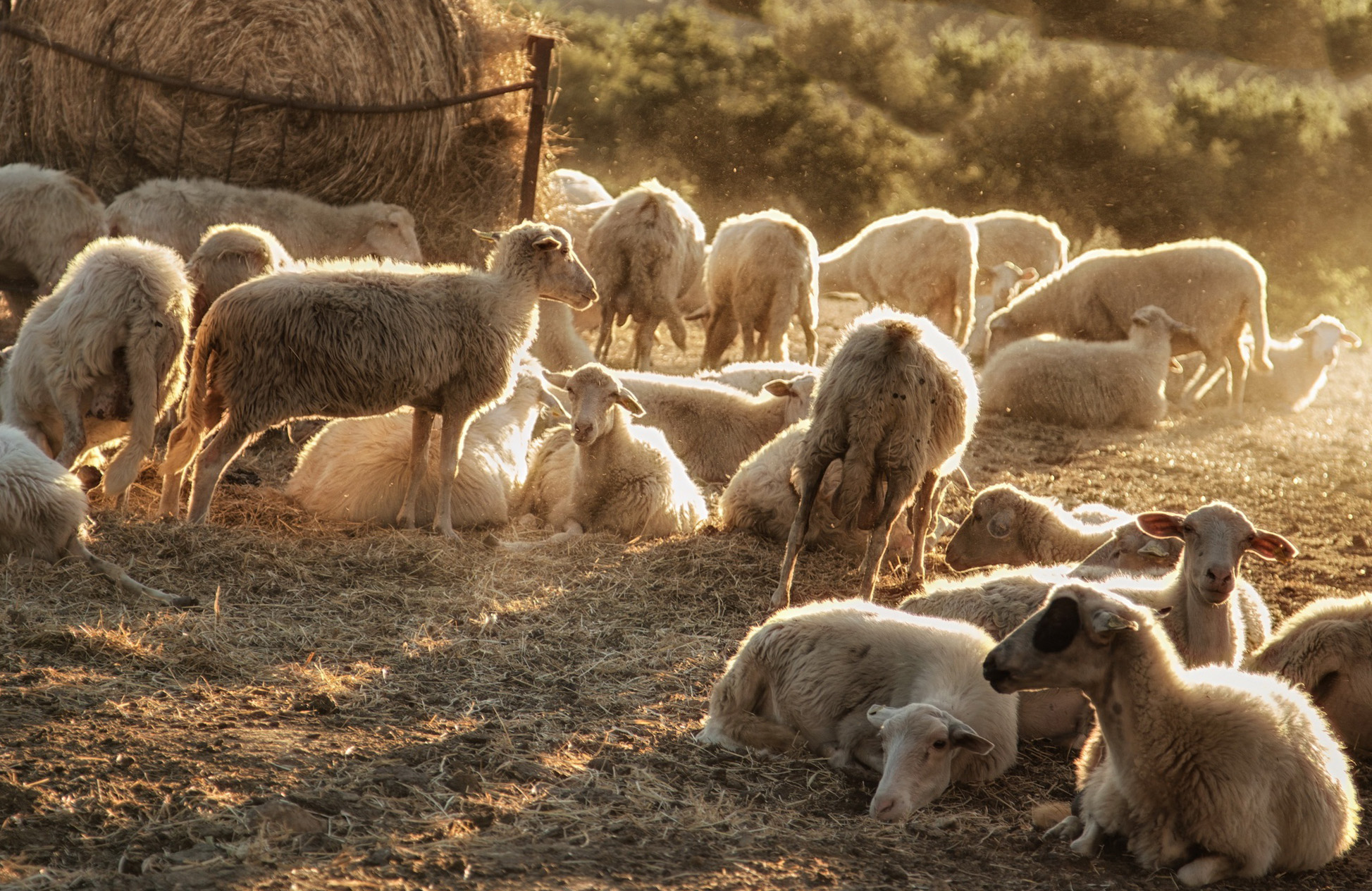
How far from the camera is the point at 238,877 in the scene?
Result: 322cm

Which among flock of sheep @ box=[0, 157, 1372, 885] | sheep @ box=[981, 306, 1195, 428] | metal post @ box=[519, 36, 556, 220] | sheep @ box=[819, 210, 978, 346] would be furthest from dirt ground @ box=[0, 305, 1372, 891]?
sheep @ box=[819, 210, 978, 346]

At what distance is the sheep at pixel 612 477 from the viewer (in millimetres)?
7672

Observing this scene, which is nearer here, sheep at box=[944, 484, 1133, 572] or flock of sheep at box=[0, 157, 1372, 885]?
flock of sheep at box=[0, 157, 1372, 885]

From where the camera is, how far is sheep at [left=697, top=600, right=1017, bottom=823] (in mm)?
4312

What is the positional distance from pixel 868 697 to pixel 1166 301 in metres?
10.0

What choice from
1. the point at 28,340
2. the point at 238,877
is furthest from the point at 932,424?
the point at 28,340

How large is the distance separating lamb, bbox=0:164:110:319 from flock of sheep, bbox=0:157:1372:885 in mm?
21

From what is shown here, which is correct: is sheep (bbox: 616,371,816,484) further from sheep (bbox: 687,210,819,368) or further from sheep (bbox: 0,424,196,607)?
sheep (bbox: 0,424,196,607)

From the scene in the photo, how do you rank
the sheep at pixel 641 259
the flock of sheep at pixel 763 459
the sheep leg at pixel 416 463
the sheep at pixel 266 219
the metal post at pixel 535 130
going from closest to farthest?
the flock of sheep at pixel 763 459
the sheep leg at pixel 416 463
the sheep at pixel 266 219
the metal post at pixel 535 130
the sheep at pixel 641 259

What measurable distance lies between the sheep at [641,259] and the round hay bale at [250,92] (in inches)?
72.3

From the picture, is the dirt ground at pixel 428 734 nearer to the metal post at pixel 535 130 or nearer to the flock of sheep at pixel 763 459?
the flock of sheep at pixel 763 459

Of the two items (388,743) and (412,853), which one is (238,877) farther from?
(388,743)

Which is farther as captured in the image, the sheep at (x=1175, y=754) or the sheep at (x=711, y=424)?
the sheep at (x=711, y=424)

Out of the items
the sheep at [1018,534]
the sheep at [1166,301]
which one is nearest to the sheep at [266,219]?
the sheep at [1018,534]
